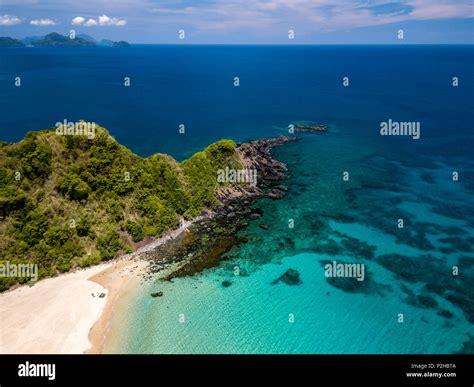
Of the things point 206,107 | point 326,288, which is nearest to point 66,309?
point 326,288

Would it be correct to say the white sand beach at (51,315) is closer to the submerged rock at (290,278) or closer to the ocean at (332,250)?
the ocean at (332,250)

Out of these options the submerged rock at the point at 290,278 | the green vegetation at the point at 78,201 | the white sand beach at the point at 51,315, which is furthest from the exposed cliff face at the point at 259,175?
the white sand beach at the point at 51,315

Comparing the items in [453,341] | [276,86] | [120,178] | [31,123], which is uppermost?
[276,86]

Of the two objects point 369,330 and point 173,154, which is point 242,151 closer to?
point 173,154

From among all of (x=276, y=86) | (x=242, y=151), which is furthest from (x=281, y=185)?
(x=276, y=86)

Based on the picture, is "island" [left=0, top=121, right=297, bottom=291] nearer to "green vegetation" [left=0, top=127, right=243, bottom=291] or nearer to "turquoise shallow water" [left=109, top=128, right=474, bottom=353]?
"green vegetation" [left=0, top=127, right=243, bottom=291]
